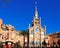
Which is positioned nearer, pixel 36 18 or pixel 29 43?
pixel 29 43

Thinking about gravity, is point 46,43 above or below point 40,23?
below

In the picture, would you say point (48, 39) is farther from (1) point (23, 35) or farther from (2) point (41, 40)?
(1) point (23, 35)

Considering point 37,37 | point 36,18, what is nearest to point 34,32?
point 37,37

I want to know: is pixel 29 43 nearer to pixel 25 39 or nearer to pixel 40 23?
pixel 25 39

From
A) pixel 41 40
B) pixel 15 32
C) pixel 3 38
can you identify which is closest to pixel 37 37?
pixel 41 40

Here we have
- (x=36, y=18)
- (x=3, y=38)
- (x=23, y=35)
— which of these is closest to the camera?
(x=3, y=38)

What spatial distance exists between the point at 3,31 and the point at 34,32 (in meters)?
11.4

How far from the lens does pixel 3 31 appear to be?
7331 centimetres

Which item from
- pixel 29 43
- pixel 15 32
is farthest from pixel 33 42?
pixel 15 32

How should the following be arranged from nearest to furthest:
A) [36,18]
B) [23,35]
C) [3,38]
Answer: [3,38], [23,35], [36,18]

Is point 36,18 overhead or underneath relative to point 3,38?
overhead

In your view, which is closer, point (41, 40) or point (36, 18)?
point (41, 40)

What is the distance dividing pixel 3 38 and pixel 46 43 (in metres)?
15.9

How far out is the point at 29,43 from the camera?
247 ft
